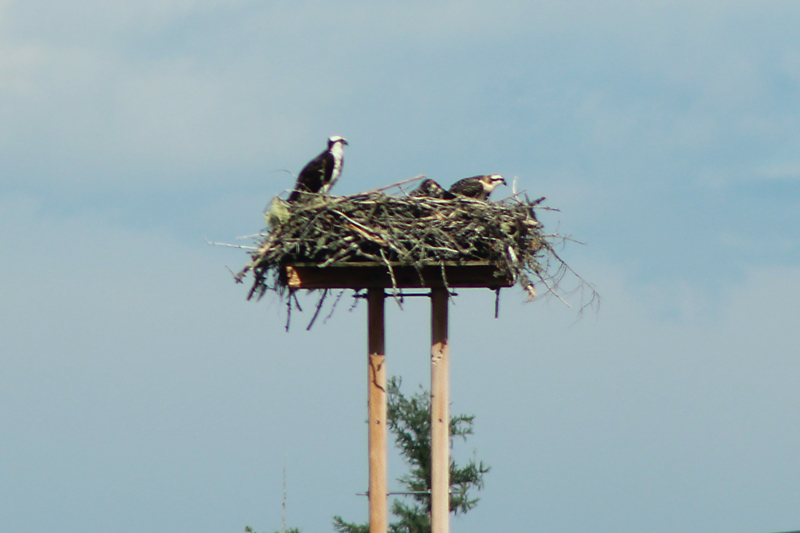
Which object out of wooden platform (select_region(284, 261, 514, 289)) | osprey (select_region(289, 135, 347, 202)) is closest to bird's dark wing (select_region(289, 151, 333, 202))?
osprey (select_region(289, 135, 347, 202))

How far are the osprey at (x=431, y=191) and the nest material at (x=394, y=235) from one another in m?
0.57

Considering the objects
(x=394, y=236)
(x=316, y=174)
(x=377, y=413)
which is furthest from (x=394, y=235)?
(x=316, y=174)

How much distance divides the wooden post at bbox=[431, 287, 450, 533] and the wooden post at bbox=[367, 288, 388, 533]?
0.33m

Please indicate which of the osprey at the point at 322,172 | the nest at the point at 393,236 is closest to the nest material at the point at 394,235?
the nest at the point at 393,236

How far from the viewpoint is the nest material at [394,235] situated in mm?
7094

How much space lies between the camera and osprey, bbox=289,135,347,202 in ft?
31.0

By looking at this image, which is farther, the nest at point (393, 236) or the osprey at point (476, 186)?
the osprey at point (476, 186)

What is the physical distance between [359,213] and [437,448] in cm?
187

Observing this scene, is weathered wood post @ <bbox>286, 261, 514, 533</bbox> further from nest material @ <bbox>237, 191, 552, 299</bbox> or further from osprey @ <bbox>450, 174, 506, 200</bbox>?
osprey @ <bbox>450, 174, 506, 200</bbox>

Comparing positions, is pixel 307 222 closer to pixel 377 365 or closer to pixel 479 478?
pixel 377 365

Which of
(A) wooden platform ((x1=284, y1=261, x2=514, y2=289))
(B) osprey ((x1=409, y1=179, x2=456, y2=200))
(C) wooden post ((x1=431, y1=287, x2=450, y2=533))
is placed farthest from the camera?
(B) osprey ((x1=409, y1=179, x2=456, y2=200))

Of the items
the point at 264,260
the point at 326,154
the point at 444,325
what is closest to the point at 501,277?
the point at 444,325

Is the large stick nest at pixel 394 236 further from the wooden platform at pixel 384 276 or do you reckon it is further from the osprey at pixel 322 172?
the osprey at pixel 322 172

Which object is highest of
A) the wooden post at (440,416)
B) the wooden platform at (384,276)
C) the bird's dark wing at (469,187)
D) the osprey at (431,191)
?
the bird's dark wing at (469,187)
